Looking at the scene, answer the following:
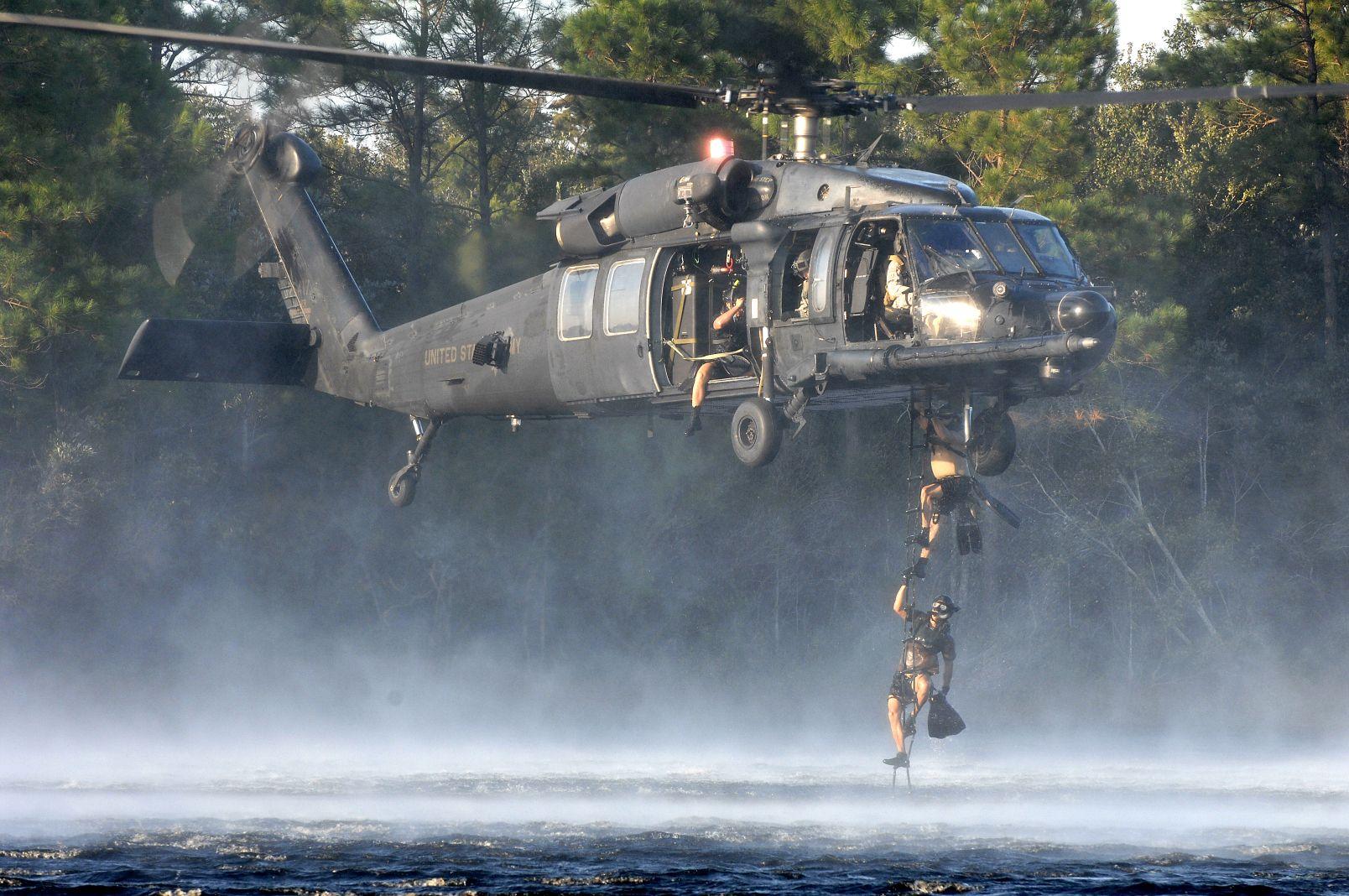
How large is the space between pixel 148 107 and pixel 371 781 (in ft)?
46.5

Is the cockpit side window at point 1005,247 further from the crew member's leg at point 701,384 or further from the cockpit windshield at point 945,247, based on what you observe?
the crew member's leg at point 701,384

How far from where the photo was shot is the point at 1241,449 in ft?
121

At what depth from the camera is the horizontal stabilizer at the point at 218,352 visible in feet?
67.2

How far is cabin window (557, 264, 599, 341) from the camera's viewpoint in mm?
17516

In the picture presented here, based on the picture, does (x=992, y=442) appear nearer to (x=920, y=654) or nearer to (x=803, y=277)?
(x=803, y=277)

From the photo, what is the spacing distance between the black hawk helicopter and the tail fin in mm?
2362

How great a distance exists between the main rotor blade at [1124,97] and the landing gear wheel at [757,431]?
131 inches

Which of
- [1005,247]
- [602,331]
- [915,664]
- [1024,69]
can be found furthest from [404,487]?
[1024,69]

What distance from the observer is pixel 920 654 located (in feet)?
58.4

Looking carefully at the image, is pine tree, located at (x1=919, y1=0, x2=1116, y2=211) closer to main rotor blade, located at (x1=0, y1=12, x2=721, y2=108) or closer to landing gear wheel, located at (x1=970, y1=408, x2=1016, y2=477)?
landing gear wheel, located at (x1=970, y1=408, x2=1016, y2=477)

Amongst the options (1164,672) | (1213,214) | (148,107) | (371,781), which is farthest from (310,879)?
(1213,214)

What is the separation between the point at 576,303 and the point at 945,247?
182 inches

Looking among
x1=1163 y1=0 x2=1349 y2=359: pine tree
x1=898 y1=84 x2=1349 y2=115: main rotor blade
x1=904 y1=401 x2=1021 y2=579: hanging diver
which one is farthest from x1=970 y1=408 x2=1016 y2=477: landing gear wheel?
x1=1163 y1=0 x2=1349 y2=359: pine tree

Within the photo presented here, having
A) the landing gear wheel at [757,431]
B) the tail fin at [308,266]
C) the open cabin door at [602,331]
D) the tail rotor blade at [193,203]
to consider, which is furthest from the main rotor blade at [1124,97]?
the tail rotor blade at [193,203]
